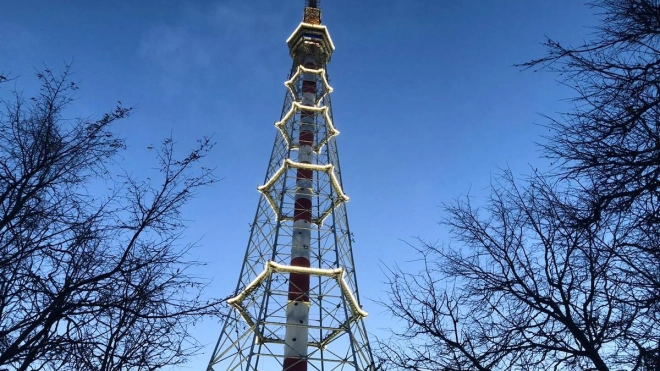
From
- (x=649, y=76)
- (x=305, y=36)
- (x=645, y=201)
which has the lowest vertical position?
(x=645, y=201)

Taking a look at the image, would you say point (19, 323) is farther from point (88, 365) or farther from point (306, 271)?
point (306, 271)

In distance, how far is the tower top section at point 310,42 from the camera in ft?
117

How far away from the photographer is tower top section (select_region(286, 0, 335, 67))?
117 ft

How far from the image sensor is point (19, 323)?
4730 mm

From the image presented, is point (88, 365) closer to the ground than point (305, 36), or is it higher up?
closer to the ground

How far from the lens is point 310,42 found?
35.7 meters

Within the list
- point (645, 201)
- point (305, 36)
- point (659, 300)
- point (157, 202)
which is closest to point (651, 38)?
point (645, 201)

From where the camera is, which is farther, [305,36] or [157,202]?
[305,36]

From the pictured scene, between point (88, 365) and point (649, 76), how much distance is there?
6086 millimetres

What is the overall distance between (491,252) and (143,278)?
4.70 meters

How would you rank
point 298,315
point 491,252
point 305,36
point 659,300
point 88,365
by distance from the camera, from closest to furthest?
point 659,300 < point 88,365 < point 491,252 < point 298,315 < point 305,36

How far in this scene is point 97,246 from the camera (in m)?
5.72

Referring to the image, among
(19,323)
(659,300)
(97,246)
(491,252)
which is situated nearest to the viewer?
(659,300)

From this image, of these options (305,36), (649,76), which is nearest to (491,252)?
(649,76)
